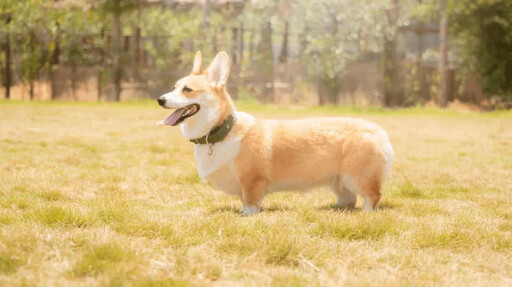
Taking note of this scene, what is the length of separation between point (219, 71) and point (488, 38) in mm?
16718

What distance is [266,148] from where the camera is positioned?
4.82m

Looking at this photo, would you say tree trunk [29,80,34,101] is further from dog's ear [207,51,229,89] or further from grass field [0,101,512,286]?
dog's ear [207,51,229,89]

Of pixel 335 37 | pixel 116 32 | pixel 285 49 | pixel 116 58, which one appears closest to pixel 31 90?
pixel 116 58

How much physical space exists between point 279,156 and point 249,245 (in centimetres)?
154

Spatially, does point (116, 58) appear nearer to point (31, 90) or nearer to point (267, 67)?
point (31, 90)

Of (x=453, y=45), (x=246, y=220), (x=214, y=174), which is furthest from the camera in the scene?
(x=453, y=45)

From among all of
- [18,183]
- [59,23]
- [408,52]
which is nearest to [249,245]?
[18,183]

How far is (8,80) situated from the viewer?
826 inches

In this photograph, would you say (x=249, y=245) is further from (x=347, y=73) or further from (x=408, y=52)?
(x=408, y=52)

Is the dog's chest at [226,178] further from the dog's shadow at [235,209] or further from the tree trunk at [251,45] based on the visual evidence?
the tree trunk at [251,45]

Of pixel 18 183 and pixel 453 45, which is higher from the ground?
pixel 453 45

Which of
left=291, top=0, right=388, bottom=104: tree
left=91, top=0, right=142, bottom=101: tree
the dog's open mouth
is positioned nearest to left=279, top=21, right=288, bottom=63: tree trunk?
left=291, top=0, right=388, bottom=104: tree

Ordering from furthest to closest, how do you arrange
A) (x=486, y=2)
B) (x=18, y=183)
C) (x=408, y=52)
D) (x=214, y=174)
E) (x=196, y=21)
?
(x=408, y=52)
(x=196, y=21)
(x=486, y=2)
(x=18, y=183)
(x=214, y=174)

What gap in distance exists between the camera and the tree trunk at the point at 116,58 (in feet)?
66.9
